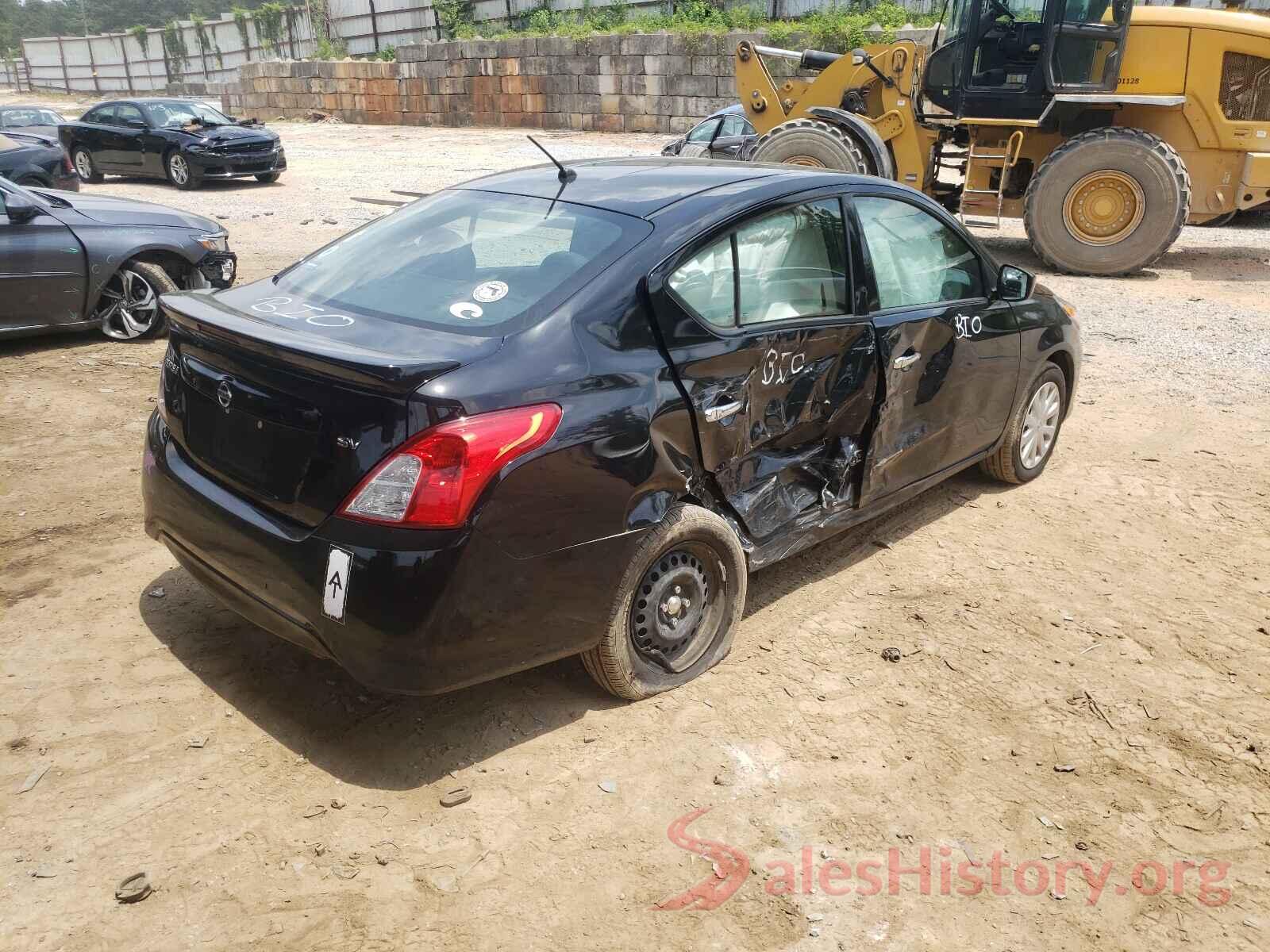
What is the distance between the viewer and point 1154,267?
11.3 metres

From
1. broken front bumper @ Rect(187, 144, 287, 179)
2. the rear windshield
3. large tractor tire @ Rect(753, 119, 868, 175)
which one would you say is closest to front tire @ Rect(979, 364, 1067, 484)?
the rear windshield

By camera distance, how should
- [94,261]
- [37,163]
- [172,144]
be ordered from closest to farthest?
[94,261]
[37,163]
[172,144]

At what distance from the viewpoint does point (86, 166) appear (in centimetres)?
1927

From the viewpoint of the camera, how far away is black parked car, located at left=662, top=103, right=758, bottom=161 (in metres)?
15.3

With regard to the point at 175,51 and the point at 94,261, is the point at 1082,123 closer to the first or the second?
the point at 94,261

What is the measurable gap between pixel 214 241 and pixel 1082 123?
898 centimetres

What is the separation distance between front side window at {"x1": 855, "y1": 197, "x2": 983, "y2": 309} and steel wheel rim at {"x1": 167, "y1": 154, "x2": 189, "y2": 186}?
16964 mm

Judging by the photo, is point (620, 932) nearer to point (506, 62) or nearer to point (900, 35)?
point (900, 35)

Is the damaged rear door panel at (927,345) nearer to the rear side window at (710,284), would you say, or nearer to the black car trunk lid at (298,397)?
the rear side window at (710,284)

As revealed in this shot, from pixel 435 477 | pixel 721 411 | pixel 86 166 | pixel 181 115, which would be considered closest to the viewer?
pixel 435 477

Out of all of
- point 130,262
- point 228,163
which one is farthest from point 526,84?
point 130,262

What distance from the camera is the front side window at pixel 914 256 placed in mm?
4051

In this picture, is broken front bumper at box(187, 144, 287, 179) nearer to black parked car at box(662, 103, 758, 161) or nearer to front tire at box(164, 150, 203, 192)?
front tire at box(164, 150, 203, 192)

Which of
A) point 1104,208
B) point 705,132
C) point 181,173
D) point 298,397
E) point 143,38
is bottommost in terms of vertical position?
point 181,173
